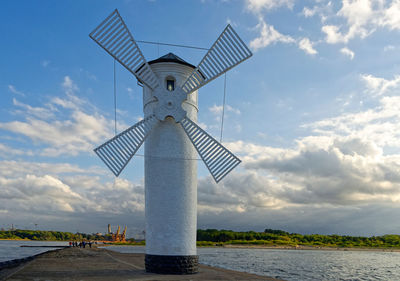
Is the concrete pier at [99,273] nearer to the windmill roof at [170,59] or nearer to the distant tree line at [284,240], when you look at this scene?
the windmill roof at [170,59]

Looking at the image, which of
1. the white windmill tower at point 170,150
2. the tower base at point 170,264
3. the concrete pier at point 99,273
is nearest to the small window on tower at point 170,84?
the white windmill tower at point 170,150

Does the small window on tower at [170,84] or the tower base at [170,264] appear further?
the small window on tower at [170,84]

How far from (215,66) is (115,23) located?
4079 millimetres

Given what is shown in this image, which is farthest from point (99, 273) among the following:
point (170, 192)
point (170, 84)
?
point (170, 84)

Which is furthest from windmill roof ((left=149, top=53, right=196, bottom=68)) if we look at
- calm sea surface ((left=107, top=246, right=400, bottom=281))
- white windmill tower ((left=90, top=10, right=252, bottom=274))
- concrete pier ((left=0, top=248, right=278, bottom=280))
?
calm sea surface ((left=107, top=246, right=400, bottom=281))

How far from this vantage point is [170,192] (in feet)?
41.3

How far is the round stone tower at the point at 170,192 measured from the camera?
492 inches

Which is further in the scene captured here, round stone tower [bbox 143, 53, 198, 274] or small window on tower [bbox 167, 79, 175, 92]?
small window on tower [bbox 167, 79, 175, 92]

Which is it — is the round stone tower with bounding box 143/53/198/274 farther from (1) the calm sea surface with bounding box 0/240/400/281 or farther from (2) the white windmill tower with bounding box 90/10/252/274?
(1) the calm sea surface with bounding box 0/240/400/281

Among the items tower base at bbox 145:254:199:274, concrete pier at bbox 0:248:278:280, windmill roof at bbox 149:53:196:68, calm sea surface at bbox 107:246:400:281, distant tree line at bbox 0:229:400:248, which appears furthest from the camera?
distant tree line at bbox 0:229:400:248

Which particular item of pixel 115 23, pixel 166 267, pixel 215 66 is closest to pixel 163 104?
pixel 215 66

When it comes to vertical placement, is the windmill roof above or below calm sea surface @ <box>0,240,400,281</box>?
above

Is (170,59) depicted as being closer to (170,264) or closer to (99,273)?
(170,264)

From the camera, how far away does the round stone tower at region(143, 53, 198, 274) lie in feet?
41.0
